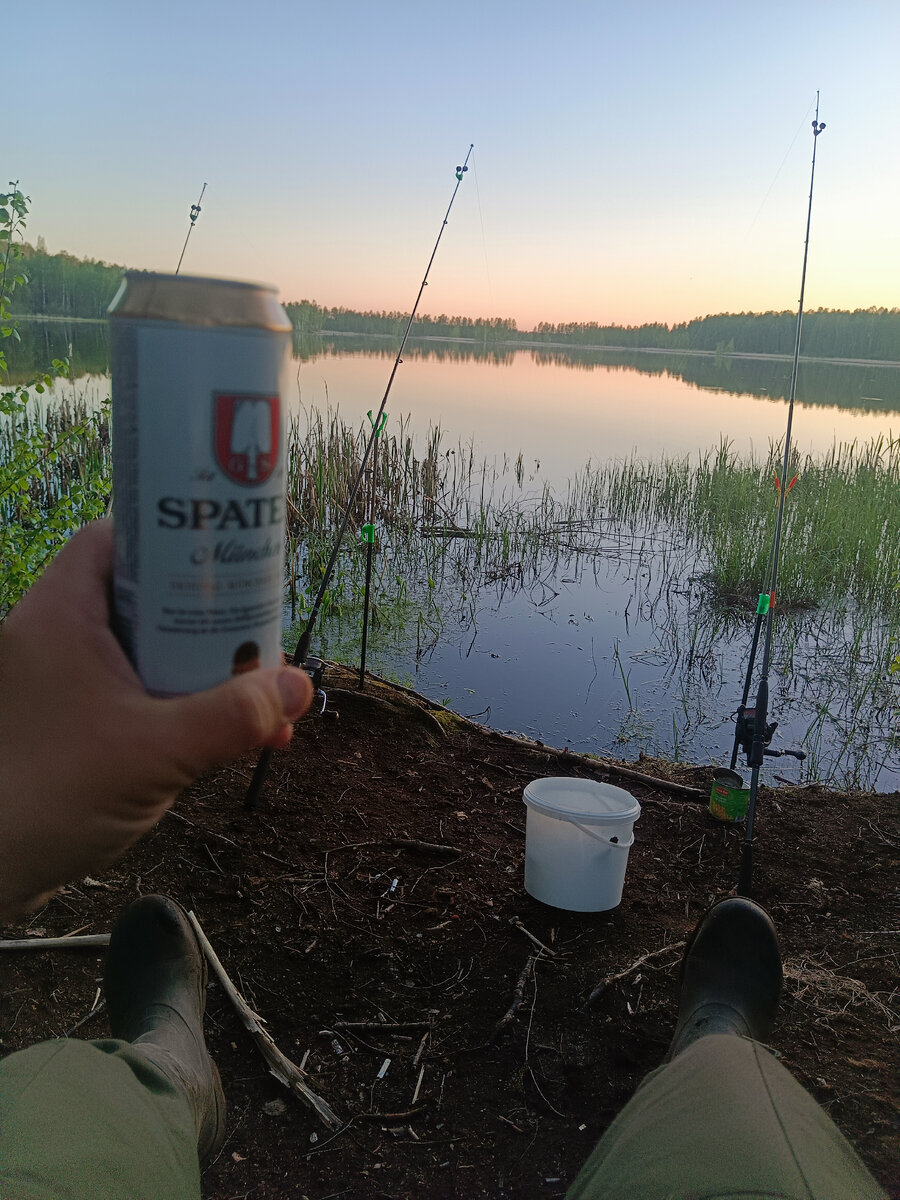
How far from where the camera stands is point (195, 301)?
2.57 feet

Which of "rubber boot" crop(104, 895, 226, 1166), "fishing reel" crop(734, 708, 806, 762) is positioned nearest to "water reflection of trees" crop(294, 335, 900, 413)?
"fishing reel" crop(734, 708, 806, 762)

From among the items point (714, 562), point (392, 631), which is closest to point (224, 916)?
point (392, 631)

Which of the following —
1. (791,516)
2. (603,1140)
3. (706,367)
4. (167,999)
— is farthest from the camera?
(706,367)

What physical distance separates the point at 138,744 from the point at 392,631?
5938mm

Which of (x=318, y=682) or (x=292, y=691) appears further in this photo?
(x=318, y=682)

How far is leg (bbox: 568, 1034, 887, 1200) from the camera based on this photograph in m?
1.27

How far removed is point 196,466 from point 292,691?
9.3 inches

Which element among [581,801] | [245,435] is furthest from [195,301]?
[581,801]

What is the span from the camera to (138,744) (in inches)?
32.2

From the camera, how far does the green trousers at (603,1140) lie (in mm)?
1235

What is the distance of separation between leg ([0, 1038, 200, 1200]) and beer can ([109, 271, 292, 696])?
859mm

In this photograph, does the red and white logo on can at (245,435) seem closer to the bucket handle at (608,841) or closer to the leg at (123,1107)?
the leg at (123,1107)

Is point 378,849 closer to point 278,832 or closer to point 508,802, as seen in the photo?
point 278,832

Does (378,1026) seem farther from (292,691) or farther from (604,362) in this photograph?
(604,362)
